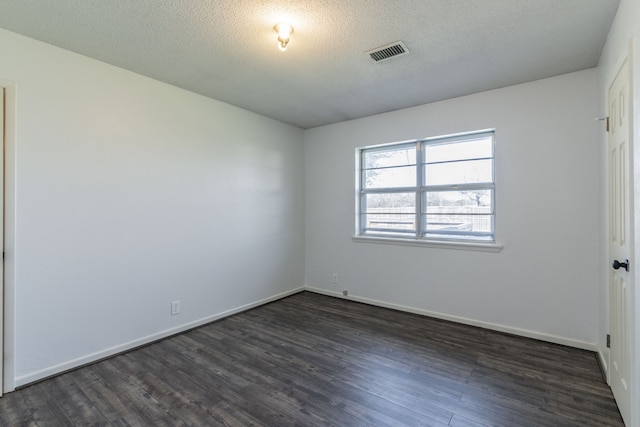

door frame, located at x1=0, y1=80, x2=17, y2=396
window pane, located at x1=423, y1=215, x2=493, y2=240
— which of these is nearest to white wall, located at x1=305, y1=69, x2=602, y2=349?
window pane, located at x1=423, y1=215, x2=493, y2=240

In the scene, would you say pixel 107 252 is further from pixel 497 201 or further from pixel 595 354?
pixel 595 354

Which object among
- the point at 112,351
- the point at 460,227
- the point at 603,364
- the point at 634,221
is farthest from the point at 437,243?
the point at 112,351

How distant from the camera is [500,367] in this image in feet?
7.88

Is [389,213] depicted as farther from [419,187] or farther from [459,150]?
[459,150]

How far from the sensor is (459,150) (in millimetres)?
3486

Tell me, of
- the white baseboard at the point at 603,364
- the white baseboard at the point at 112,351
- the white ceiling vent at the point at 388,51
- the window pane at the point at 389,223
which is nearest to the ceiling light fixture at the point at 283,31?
the white ceiling vent at the point at 388,51

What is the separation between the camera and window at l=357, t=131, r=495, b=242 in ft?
10.9

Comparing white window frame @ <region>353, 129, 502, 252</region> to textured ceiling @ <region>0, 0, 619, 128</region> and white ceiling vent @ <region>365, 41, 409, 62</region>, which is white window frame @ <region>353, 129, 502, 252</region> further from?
white ceiling vent @ <region>365, 41, 409, 62</region>

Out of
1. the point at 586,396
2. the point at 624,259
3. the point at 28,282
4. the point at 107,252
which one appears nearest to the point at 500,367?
the point at 586,396

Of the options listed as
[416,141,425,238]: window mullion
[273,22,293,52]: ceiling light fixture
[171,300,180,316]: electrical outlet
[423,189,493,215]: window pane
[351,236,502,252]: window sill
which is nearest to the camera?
[273,22,293,52]: ceiling light fixture

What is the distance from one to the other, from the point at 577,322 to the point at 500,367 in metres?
1.00

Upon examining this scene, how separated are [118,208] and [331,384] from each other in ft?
7.72

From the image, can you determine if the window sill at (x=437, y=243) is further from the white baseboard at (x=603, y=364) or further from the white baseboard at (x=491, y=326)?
the white baseboard at (x=603, y=364)

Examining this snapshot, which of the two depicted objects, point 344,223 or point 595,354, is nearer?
point 595,354
